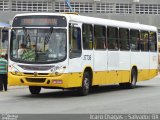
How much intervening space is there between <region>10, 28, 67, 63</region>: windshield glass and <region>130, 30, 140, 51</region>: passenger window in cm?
640

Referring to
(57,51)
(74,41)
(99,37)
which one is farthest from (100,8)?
(57,51)

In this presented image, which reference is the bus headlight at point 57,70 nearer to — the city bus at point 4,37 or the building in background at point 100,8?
the city bus at point 4,37

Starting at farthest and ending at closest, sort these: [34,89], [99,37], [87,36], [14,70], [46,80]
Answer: [99,37] → [34,89] → [87,36] → [14,70] → [46,80]

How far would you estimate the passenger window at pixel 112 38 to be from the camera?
23203mm

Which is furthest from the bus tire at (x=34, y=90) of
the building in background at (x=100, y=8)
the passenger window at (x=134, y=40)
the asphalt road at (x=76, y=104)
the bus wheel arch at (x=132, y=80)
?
the building in background at (x=100, y=8)

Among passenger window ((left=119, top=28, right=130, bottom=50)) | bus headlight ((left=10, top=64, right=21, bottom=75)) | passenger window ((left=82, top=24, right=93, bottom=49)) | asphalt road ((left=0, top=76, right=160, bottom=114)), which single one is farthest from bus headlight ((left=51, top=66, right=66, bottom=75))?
passenger window ((left=119, top=28, right=130, bottom=50))

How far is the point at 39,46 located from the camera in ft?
65.2

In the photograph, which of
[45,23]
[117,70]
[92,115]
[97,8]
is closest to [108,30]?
[117,70]

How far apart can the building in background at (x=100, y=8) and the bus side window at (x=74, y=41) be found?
44.6 m

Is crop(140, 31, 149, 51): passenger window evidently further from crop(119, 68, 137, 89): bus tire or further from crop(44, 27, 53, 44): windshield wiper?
crop(44, 27, 53, 44): windshield wiper

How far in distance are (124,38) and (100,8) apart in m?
43.0

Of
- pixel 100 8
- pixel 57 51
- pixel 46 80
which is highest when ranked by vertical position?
pixel 100 8

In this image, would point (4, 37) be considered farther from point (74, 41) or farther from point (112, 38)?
point (112, 38)

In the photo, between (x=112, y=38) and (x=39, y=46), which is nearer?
(x=39, y=46)
